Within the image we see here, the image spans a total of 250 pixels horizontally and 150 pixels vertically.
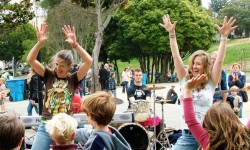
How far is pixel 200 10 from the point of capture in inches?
1875

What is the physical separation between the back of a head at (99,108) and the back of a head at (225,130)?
3.01 ft

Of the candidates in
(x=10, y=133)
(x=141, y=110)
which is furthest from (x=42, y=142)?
(x=141, y=110)

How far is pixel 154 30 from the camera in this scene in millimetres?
42250

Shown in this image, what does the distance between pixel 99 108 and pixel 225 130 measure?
43.0 inches

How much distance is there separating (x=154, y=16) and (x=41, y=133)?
38597mm

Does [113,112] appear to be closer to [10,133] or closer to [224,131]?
[10,133]

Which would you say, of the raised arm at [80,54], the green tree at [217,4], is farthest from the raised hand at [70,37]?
the green tree at [217,4]

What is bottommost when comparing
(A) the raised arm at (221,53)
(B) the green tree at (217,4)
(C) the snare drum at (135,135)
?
(C) the snare drum at (135,135)

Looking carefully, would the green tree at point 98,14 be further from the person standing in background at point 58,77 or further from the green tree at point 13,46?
the green tree at point 13,46

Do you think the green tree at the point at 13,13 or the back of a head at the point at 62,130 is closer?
the back of a head at the point at 62,130

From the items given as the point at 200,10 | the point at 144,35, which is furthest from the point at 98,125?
the point at 200,10

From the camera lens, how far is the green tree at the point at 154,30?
42.2 metres

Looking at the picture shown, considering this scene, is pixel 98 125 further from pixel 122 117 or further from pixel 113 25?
pixel 113 25

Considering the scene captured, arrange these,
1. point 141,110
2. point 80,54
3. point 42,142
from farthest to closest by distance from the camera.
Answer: point 141,110 → point 80,54 → point 42,142
